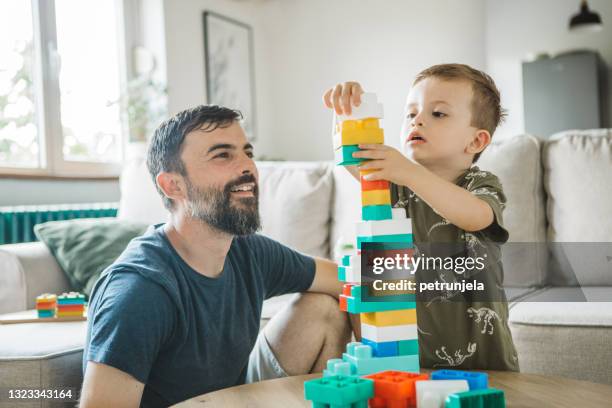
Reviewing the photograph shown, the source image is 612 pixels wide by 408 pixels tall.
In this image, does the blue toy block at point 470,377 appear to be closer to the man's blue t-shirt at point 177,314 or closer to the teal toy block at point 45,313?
the man's blue t-shirt at point 177,314

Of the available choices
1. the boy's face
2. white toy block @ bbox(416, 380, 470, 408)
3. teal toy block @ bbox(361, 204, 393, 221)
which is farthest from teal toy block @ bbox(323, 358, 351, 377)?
the boy's face

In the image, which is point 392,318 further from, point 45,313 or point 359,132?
point 45,313

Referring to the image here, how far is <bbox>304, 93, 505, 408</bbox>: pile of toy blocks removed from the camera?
806mm

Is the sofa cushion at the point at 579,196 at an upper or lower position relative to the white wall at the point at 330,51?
lower

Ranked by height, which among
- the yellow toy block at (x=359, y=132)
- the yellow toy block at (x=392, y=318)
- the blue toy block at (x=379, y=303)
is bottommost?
the yellow toy block at (x=392, y=318)

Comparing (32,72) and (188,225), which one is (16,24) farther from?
(188,225)

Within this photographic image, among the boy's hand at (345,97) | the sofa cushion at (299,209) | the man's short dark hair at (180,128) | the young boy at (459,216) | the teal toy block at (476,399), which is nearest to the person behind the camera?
the teal toy block at (476,399)

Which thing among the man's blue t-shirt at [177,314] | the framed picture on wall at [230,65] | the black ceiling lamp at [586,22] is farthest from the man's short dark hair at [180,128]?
the black ceiling lamp at [586,22]

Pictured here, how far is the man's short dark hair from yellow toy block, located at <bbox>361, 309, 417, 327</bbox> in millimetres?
724

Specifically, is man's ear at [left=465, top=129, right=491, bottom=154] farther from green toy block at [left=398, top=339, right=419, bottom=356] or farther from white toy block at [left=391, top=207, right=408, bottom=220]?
green toy block at [left=398, top=339, right=419, bottom=356]

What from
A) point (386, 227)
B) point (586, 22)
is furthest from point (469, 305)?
point (586, 22)

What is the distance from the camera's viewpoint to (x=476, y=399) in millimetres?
757

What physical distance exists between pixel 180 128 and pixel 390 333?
0.81m

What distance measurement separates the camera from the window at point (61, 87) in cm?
344
